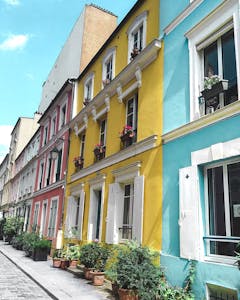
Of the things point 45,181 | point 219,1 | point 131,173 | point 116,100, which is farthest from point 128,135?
point 45,181

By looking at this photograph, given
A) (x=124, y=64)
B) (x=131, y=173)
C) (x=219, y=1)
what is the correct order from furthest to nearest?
(x=124, y=64), (x=131, y=173), (x=219, y=1)

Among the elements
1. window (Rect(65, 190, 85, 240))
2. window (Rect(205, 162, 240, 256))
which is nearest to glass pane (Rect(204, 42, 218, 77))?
window (Rect(205, 162, 240, 256))

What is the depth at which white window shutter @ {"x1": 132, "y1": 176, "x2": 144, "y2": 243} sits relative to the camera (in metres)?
8.24

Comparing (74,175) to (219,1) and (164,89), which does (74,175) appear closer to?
(164,89)

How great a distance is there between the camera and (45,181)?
65.7 ft

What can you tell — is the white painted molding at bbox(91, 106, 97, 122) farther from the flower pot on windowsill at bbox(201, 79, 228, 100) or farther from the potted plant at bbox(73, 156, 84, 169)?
the flower pot on windowsill at bbox(201, 79, 228, 100)

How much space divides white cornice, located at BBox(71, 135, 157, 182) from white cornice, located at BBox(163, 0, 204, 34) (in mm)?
3031

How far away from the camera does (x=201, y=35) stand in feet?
23.8

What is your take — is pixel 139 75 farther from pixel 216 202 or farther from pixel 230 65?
pixel 216 202

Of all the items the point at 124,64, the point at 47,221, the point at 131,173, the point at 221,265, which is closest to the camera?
the point at 221,265

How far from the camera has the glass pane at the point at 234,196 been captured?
227 inches

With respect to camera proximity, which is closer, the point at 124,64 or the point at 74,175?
the point at 124,64

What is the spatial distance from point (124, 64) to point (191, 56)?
13.7ft

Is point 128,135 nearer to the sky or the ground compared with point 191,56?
nearer to the ground
